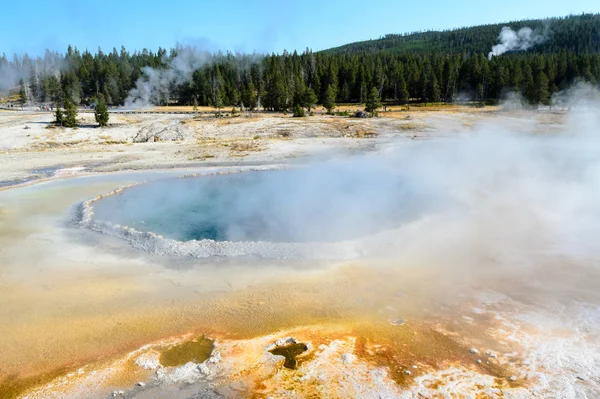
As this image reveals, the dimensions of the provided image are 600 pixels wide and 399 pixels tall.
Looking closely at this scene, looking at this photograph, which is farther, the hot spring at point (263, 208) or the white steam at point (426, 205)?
the hot spring at point (263, 208)

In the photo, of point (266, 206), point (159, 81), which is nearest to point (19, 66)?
point (159, 81)

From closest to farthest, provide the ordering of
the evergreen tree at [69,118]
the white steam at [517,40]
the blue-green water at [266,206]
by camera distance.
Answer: the blue-green water at [266,206]
the evergreen tree at [69,118]
the white steam at [517,40]

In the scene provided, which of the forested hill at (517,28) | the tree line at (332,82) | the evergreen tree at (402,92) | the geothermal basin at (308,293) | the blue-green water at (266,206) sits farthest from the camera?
the forested hill at (517,28)

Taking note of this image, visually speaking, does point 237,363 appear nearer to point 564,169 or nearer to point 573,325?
point 573,325

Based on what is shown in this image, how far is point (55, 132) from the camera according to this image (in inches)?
1266

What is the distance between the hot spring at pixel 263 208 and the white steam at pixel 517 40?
332 ft

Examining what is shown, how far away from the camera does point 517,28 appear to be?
113 meters

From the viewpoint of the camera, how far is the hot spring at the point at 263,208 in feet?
35.1

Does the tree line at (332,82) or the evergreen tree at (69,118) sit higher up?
the tree line at (332,82)

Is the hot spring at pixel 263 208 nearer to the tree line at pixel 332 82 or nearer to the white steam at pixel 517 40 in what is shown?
the tree line at pixel 332 82

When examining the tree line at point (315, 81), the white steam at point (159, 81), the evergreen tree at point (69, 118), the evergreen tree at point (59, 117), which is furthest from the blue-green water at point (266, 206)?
the white steam at point (159, 81)

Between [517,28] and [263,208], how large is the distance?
122571 mm

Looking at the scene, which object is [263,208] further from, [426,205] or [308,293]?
[308,293]

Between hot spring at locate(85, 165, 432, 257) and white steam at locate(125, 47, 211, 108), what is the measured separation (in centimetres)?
4991
